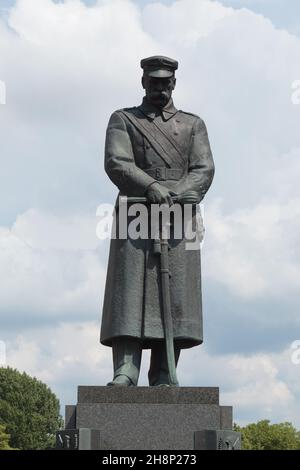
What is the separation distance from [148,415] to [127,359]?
3.70ft

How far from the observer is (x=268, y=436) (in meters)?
59.2

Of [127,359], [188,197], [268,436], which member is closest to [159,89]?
[188,197]

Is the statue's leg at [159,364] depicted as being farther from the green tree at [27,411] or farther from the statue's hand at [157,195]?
the green tree at [27,411]

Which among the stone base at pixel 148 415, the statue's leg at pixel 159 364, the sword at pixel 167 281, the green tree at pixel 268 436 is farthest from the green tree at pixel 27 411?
the stone base at pixel 148 415

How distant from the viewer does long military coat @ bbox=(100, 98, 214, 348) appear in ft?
48.8

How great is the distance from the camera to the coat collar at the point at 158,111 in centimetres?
1573

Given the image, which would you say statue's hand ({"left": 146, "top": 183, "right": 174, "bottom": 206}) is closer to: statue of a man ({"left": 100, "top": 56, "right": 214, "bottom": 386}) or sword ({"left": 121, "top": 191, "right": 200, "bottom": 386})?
statue of a man ({"left": 100, "top": 56, "right": 214, "bottom": 386})

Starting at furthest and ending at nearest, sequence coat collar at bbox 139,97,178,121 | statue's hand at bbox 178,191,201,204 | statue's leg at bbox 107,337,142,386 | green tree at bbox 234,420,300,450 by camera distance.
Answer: green tree at bbox 234,420,300,450, coat collar at bbox 139,97,178,121, statue's hand at bbox 178,191,201,204, statue's leg at bbox 107,337,142,386

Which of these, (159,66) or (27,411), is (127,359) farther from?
(27,411)

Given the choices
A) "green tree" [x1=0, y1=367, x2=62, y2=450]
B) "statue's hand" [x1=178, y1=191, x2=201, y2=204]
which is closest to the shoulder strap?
"statue's hand" [x1=178, y1=191, x2=201, y2=204]

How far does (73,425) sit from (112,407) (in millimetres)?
568

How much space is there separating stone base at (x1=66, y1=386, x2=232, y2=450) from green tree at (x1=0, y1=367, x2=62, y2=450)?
42.6m

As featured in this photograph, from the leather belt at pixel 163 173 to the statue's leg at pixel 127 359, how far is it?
2.30m
